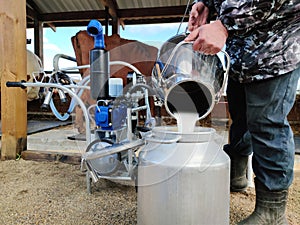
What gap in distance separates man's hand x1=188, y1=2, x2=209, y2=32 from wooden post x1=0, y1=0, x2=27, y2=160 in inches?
47.0

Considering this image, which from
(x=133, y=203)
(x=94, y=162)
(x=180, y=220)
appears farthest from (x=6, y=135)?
(x=180, y=220)

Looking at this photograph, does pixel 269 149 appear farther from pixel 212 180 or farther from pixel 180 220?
pixel 180 220

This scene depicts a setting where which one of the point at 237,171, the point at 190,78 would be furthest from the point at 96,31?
the point at 237,171

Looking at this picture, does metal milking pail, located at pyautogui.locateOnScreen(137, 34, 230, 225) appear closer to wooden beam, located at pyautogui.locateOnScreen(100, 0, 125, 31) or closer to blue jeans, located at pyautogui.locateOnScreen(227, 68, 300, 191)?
blue jeans, located at pyautogui.locateOnScreen(227, 68, 300, 191)

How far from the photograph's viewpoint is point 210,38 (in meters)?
0.66

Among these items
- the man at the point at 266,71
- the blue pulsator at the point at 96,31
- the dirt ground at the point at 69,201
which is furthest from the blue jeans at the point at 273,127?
the blue pulsator at the point at 96,31

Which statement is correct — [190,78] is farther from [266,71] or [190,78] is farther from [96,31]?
[96,31]

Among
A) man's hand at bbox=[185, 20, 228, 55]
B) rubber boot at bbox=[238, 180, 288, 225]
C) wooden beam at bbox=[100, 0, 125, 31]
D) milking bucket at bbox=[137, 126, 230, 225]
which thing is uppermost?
wooden beam at bbox=[100, 0, 125, 31]

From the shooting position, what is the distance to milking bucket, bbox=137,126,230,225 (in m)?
0.69

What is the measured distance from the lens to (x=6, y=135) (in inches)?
66.5

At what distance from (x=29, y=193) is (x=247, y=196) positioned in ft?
3.09

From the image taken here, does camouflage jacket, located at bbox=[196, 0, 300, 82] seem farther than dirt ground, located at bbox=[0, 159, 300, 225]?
No

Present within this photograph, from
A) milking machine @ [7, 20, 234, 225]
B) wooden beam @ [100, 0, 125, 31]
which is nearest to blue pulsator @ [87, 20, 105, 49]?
milking machine @ [7, 20, 234, 225]

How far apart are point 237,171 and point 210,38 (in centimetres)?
68
